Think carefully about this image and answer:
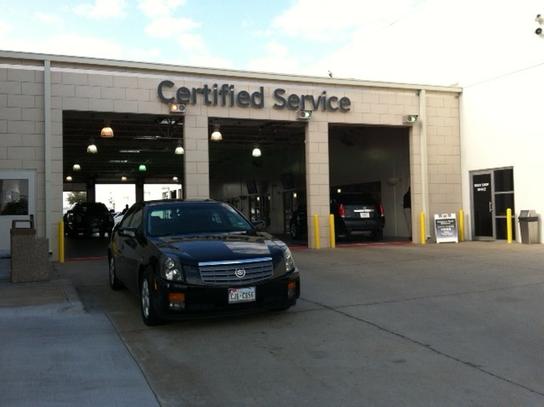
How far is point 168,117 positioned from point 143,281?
9494 mm

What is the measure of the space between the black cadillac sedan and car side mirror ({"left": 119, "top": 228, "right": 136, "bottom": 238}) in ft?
0.19

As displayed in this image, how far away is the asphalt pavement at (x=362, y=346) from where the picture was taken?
4.54 meters

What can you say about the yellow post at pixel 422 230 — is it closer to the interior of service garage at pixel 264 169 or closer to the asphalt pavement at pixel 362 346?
the interior of service garage at pixel 264 169

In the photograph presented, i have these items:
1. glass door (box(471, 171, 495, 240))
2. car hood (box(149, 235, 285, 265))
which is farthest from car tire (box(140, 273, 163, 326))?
glass door (box(471, 171, 495, 240))

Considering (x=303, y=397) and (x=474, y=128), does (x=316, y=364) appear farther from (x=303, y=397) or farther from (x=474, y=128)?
(x=474, y=128)

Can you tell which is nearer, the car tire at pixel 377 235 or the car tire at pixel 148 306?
the car tire at pixel 148 306

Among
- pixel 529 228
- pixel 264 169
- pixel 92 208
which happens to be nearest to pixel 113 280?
pixel 529 228

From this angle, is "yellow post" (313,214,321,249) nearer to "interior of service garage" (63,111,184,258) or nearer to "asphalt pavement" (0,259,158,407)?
"interior of service garage" (63,111,184,258)

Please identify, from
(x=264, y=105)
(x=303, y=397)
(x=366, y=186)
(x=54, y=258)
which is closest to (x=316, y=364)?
(x=303, y=397)

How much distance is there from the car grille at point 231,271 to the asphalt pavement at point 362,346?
23.5 inches

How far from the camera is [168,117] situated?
16.0 meters

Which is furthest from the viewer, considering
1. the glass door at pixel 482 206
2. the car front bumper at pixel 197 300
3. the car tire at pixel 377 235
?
the car tire at pixel 377 235

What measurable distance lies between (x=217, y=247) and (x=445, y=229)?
12.5 m

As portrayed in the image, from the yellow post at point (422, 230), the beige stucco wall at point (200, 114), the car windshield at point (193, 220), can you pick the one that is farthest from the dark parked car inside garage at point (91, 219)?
the car windshield at point (193, 220)
